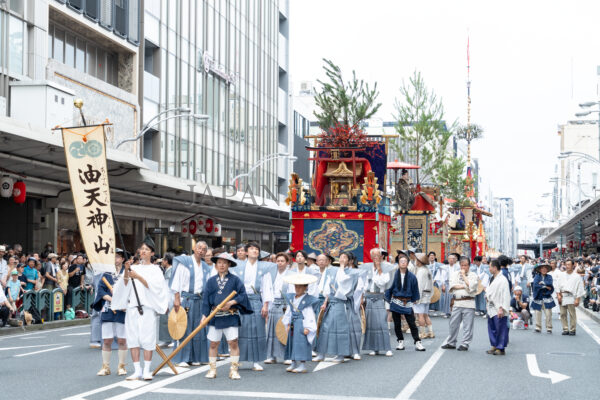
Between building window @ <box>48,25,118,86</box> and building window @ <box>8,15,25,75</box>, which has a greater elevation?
building window @ <box>48,25,118,86</box>

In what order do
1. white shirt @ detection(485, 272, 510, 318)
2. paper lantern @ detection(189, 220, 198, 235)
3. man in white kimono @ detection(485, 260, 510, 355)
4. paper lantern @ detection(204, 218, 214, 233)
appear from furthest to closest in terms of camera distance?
paper lantern @ detection(204, 218, 214, 233) → paper lantern @ detection(189, 220, 198, 235) → white shirt @ detection(485, 272, 510, 318) → man in white kimono @ detection(485, 260, 510, 355)

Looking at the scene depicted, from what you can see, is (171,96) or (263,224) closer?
(171,96)

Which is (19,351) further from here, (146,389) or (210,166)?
(210,166)

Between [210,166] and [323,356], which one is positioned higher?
[210,166]

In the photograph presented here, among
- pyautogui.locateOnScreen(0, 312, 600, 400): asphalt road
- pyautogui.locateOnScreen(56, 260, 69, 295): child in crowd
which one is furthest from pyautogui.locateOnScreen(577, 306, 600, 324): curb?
pyautogui.locateOnScreen(56, 260, 69, 295): child in crowd

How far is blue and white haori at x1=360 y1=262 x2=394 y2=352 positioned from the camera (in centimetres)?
1305

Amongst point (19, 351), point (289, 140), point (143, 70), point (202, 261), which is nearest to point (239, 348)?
point (202, 261)

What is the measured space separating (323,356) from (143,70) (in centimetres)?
2714

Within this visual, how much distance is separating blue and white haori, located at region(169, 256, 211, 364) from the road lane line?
10.0ft

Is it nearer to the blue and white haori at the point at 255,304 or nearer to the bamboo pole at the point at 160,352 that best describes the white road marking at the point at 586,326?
the blue and white haori at the point at 255,304

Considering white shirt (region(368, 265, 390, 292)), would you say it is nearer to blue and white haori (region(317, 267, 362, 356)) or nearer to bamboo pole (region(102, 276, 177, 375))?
blue and white haori (region(317, 267, 362, 356))

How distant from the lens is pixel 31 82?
25.5m

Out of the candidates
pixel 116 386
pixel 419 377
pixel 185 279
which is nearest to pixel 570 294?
pixel 419 377

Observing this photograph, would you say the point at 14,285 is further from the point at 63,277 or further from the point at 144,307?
the point at 144,307
